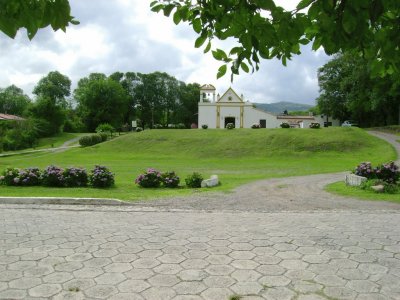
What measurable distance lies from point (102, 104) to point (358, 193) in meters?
73.6

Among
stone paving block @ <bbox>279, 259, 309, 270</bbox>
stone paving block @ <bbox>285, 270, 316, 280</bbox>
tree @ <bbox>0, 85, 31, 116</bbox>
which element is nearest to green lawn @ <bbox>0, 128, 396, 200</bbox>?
stone paving block @ <bbox>279, 259, 309, 270</bbox>

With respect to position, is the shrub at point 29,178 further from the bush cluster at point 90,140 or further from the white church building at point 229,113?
the white church building at point 229,113

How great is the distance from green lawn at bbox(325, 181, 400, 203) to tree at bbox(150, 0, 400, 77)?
31.1 feet

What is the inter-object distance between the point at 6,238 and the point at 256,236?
4.28 metres

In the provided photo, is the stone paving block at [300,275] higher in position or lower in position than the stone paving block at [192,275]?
lower

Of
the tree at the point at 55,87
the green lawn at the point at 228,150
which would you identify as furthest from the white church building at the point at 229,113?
the tree at the point at 55,87

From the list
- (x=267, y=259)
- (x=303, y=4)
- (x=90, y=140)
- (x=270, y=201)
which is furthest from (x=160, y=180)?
(x=90, y=140)

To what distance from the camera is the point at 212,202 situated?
11516 millimetres

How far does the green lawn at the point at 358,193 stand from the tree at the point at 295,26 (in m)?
9.47

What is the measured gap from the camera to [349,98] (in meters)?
63.2

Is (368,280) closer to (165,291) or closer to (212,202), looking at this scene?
(165,291)

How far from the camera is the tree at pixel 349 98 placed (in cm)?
5839

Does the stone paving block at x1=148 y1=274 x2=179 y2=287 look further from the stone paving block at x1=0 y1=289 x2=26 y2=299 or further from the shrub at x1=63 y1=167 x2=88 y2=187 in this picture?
the shrub at x1=63 y1=167 x2=88 y2=187

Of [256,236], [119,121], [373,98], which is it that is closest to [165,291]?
[256,236]
